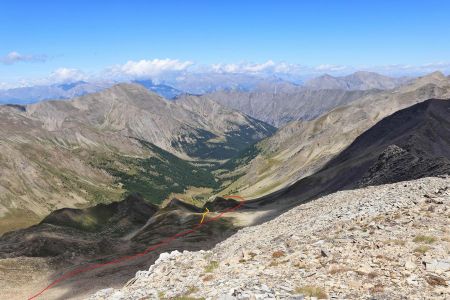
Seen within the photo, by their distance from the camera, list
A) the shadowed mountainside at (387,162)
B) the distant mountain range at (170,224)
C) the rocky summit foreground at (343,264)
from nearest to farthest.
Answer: the rocky summit foreground at (343,264), the distant mountain range at (170,224), the shadowed mountainside at (387,162)

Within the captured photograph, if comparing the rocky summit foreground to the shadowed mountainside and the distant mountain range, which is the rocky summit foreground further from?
the shadowed mountainside

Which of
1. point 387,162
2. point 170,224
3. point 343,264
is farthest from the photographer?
point 170,224

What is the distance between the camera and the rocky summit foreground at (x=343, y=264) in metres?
23.3

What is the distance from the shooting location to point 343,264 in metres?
26.3

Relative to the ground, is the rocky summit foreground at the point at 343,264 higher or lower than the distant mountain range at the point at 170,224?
higher

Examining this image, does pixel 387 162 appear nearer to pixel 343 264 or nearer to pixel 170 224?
pixel 170 224

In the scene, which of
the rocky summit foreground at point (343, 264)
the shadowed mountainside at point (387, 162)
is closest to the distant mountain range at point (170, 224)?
the shadowed mountainside at point (387, 162)

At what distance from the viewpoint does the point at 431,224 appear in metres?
31.0

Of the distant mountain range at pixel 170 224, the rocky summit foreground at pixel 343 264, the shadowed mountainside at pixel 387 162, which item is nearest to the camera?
the rocky summit foreground at pixel 343 264

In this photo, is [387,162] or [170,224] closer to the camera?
[387,162]

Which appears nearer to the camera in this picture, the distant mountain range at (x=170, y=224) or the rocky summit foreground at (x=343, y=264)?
the rocky summit foreground at (x=343, y=264)

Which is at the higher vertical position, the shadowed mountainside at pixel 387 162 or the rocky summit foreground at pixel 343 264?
the rocky summit foreground at pixel 343 264

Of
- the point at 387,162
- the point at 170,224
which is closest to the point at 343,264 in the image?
the point at 387,162

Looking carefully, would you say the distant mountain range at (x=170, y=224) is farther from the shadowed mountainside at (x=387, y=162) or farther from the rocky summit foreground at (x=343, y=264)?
the rocky summit foreground at (x=343, y=264)
